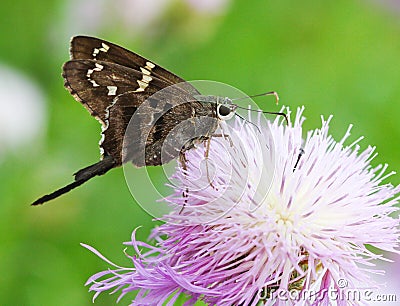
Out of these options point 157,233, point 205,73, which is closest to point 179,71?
point 205,73

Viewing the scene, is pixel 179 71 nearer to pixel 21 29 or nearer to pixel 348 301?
pixel 21 29

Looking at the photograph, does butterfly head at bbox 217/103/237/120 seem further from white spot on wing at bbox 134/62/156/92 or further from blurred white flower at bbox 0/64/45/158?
blurred white flower at bbox 0/64/45/158

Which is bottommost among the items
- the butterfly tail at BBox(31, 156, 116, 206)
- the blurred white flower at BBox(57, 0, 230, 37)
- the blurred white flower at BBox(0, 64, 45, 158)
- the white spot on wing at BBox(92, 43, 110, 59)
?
the butterfly tail at BBox(31, 156, 116, 206)

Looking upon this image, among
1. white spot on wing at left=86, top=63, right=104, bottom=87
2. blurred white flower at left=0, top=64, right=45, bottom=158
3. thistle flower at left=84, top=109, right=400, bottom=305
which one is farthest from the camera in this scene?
blurred white flower at left=0, top=64, right=45, bottom=158

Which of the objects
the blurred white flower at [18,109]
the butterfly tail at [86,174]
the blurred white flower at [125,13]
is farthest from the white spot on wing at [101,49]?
the blurred white flower at [125,13]

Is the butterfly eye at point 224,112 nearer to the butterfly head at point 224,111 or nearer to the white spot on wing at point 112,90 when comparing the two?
the butterfly head at point 224,111

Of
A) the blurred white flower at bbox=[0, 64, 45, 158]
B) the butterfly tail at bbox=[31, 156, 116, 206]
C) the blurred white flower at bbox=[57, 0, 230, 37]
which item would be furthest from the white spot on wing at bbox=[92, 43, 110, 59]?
the blurred white flower at bbox=[57, 0, 230, 37]

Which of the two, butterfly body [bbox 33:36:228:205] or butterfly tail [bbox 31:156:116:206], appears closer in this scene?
butterfly tail [bbox 31:156:116:206]
